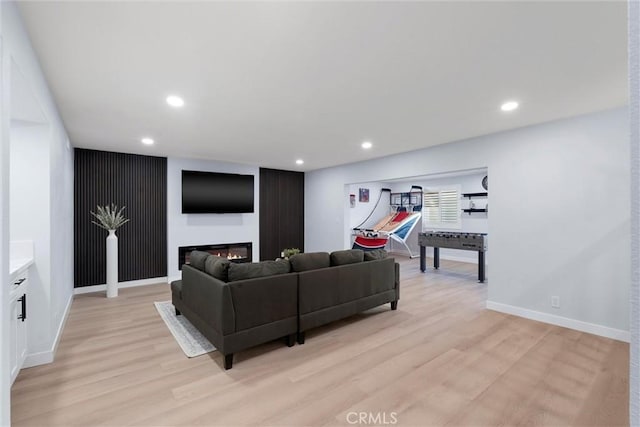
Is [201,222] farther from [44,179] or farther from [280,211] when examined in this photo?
[44,179]

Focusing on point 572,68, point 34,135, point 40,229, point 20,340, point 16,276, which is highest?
point 572,68

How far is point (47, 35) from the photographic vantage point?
6.43ft

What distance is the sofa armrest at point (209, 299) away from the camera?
2645 mm

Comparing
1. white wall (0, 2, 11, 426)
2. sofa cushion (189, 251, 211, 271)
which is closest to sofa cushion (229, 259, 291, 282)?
sofa cushion (189, 251, 211, 271)

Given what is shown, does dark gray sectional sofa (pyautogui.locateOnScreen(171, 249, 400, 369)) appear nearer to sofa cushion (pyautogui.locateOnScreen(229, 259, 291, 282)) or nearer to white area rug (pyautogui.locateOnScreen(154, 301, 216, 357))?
sofa cushion (pyautogui.locateOnScreen(229, 259, 291, 282))

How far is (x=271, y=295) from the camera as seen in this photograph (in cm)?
293

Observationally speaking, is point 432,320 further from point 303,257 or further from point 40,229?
point 40,229

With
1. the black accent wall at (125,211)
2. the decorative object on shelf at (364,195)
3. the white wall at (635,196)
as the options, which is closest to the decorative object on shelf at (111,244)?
the black accent wall at (125,211)

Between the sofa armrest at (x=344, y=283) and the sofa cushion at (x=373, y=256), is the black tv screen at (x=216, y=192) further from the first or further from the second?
the sofa armrest at (x=344, y=283)

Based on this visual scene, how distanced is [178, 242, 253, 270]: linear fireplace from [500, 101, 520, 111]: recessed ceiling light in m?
5.09

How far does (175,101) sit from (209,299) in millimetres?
1926

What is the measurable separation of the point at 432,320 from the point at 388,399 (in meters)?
1.77

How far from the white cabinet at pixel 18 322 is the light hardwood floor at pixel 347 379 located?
0.18m

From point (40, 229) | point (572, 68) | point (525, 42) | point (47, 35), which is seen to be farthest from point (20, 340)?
point (572, 68)
